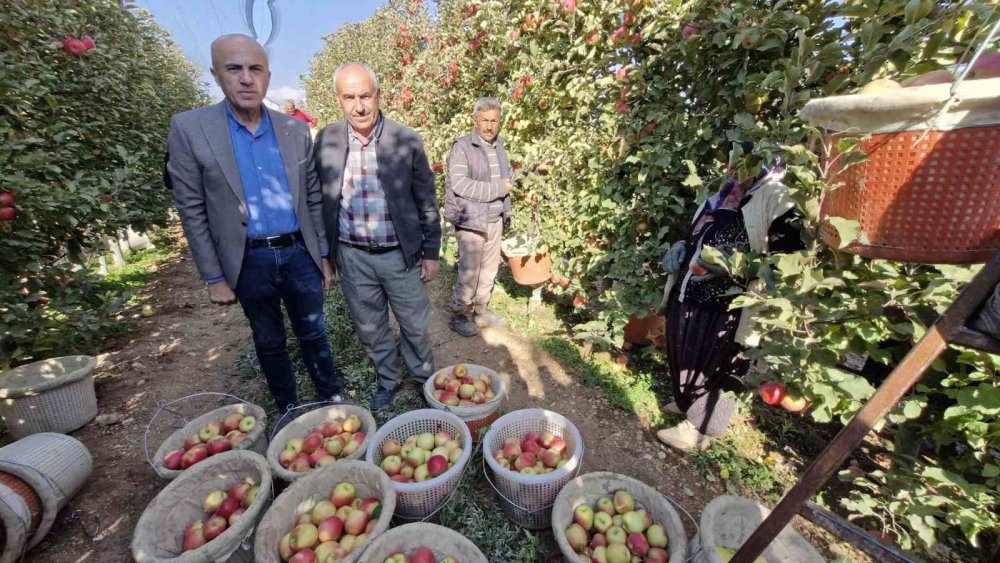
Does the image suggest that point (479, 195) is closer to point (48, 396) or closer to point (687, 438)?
point (687, 438)

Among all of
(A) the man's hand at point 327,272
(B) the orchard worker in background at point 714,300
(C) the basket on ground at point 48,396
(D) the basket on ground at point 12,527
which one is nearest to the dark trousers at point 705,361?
(B) the orchard worker in background at point 714,300

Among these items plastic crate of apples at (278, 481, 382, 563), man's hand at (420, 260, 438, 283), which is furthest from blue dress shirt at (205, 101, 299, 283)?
plastic crate of apples at (278, 481, 382, 563)

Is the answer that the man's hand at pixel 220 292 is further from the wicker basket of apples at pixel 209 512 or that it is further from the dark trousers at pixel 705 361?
the dark trousers at pixel 705 361

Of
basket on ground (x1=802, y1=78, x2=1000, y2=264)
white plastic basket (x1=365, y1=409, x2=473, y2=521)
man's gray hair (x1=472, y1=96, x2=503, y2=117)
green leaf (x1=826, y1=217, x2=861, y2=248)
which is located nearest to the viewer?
basket on ground (x1=802, y1=78, x2=1000, y2=264)

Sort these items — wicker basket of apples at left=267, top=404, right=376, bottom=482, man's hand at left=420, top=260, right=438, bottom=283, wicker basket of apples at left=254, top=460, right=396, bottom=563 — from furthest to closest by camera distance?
man's hand at left=420, top=260, right=438, bottom=283 → wicker basket of apples at left=267, top=404, right=376, bottom=482 → wicker basket of apples at left=254, top=460, right=396, bottom=563

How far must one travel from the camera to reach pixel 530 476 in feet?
6.88

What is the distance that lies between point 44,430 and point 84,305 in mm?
1551

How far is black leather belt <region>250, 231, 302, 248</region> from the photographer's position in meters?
2.40

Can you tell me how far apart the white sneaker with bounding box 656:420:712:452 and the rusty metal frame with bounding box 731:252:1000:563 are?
5.32 ft

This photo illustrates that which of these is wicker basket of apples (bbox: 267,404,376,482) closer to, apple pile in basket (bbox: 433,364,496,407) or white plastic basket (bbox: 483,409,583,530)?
apple pile in basket (bbox: 433,364,496,407)

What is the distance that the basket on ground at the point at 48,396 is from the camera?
8.87 ft

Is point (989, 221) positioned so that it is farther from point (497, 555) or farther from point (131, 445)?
point (131, 445)

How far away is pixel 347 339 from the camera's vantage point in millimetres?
4199

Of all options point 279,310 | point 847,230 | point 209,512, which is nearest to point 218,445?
point 209,512
